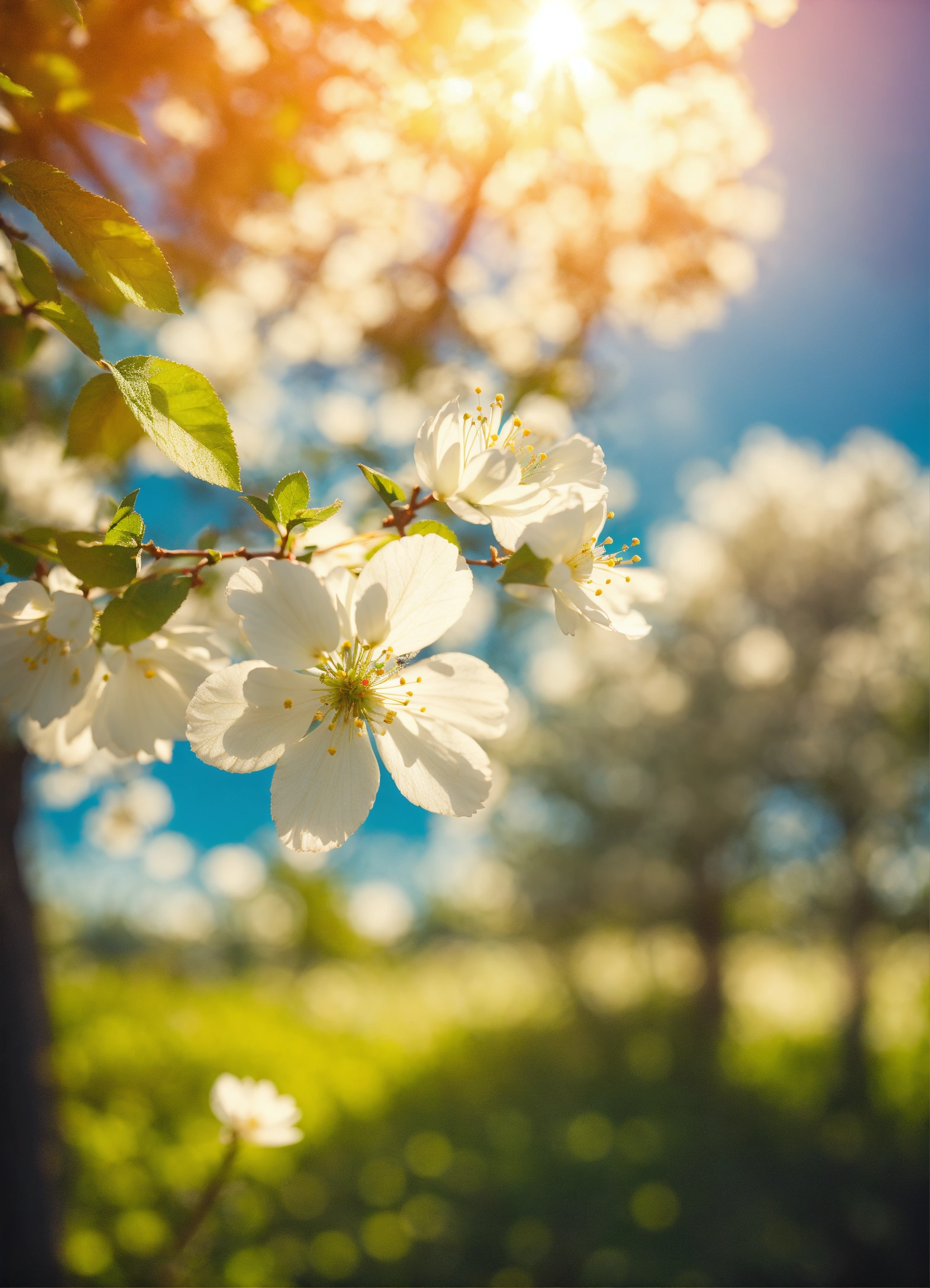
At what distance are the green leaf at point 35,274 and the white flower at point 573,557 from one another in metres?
0.51

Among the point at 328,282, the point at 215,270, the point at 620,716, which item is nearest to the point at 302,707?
the point at 215,270

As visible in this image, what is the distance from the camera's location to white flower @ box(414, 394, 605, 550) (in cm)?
64

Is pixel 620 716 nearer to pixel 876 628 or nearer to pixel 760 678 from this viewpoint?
pixel 760 678

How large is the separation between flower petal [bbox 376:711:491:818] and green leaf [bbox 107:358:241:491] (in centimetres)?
27

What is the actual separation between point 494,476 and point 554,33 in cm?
116

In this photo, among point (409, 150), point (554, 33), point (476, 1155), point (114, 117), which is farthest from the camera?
point (476, 1155)

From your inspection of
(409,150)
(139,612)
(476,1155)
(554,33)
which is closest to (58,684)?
(139,612)

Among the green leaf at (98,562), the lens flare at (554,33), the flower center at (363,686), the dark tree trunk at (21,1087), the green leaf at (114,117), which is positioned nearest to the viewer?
the green leaf at (98,562)

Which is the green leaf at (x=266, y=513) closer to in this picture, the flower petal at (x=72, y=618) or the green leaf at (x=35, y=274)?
the flower petal at (x=72, y=618)

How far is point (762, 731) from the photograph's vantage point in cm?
949

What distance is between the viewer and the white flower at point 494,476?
0.64m

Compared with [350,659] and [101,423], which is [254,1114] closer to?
[350,659]

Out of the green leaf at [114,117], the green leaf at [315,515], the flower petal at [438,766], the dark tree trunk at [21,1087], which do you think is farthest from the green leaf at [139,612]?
the dark tree trunk at [21,1087]

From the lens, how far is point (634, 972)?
13195mm
